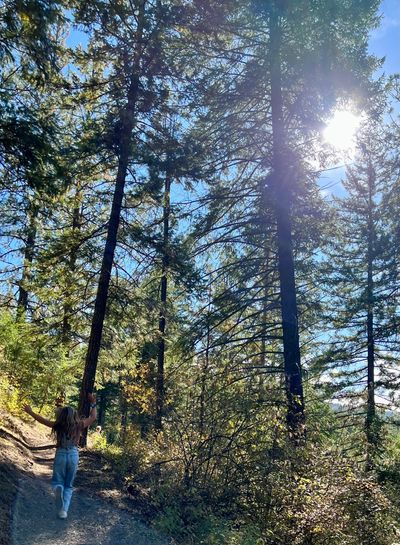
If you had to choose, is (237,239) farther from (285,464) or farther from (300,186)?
(285,464)

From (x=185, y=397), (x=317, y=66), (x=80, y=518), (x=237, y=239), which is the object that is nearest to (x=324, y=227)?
(x=237, y=239)

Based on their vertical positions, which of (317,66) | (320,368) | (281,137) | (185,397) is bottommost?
(185,397)

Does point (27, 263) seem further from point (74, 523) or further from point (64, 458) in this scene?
point (74, 523)

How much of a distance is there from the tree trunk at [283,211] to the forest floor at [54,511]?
13.7 feet

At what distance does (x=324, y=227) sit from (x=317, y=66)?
3.80 meters

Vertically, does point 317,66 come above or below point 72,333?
above

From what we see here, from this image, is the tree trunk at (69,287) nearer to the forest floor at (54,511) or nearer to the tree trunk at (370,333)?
the forest floor at (54,511)

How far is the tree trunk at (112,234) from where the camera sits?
10.7 meters

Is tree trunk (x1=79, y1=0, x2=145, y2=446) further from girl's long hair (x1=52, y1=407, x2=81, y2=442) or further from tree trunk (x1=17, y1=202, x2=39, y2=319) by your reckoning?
girl's long hair (x1=52, y1=407, x2=81, y2=442)

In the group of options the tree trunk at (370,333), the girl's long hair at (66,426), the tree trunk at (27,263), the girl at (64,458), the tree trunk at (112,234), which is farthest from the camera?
the tree trunk at (370,333)

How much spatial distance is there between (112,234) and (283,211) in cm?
438

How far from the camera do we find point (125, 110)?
452 inches

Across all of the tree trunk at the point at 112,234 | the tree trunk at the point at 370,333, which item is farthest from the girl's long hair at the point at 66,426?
the tree trunk at the point at 370,333

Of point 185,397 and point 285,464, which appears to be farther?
point 185,397
